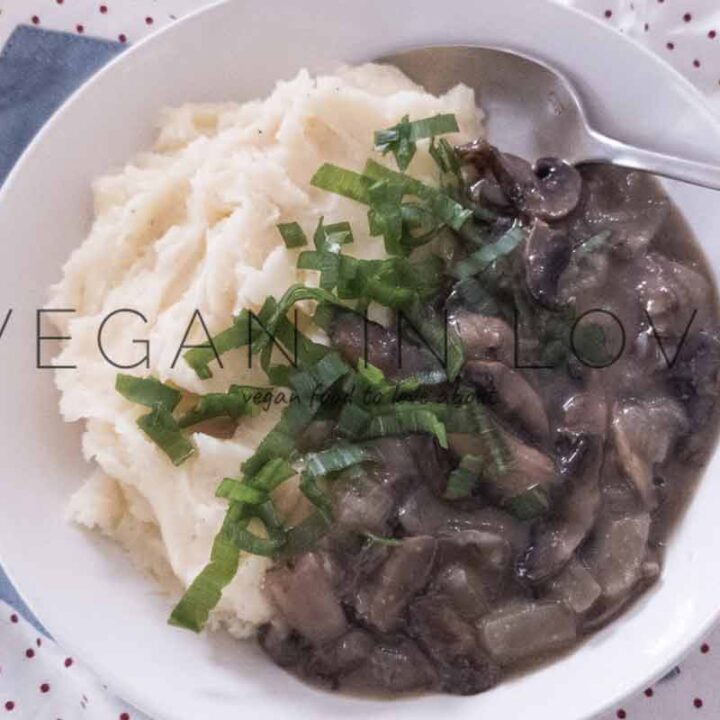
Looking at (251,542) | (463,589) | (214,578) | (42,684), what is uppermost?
(251,542)

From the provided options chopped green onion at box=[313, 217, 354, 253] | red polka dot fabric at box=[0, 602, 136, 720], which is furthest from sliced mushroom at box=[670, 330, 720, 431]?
red polka dot fabric at box=[0, 602, 136, 720]

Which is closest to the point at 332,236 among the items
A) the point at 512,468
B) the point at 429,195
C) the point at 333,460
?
the point at 429,195

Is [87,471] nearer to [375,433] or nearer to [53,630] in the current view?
[53,630]

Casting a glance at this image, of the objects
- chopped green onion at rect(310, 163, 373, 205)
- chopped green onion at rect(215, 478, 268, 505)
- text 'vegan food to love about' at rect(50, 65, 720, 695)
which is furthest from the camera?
chopped green onion at rect(310, 163, 373, 205)

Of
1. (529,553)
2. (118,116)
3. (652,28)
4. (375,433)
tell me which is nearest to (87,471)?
(375,433)

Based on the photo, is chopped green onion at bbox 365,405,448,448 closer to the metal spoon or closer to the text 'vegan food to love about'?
the text 'vegan food to love about'

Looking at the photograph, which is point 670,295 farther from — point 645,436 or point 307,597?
point 307,597
